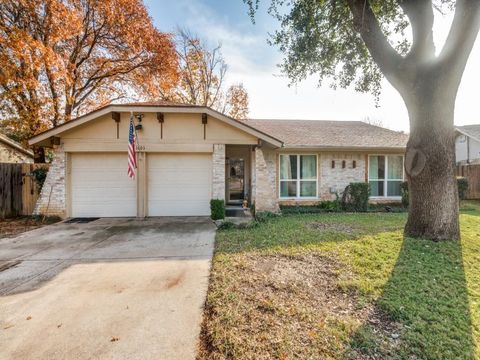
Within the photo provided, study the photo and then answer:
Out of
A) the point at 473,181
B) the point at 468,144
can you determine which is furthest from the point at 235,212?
the point at 468,144

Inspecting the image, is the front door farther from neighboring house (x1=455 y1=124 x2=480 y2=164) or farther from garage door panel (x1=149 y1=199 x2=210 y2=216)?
neighboring house (x1=455 y1=124 x2=480 y2=164)

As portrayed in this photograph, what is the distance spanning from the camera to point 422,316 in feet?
8.96

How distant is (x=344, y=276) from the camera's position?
3.79 metres

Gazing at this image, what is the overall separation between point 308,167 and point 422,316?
29.3ft

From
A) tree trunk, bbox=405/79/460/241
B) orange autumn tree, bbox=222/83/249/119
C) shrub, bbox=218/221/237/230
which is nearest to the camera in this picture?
tree trunk, bbox=405/79/460/241

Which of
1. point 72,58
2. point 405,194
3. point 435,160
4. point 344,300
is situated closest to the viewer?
point 344,300

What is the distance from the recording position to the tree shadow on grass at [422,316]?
224 centimetres

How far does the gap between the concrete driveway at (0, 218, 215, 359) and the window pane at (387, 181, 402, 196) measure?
31.8 ft

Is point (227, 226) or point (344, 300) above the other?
point (227, 226)

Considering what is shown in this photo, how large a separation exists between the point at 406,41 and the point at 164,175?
31.9 feet

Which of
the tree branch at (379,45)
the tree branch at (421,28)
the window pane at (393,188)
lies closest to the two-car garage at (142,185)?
the tree branch at (379,45)

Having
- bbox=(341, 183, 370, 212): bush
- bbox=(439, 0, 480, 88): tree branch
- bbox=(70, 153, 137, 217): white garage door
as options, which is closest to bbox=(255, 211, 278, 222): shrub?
bbox=(341, 183, 370, 212): bush

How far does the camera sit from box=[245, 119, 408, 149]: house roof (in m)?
10.8

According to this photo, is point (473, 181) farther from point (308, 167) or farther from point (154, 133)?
point (154, 133)
